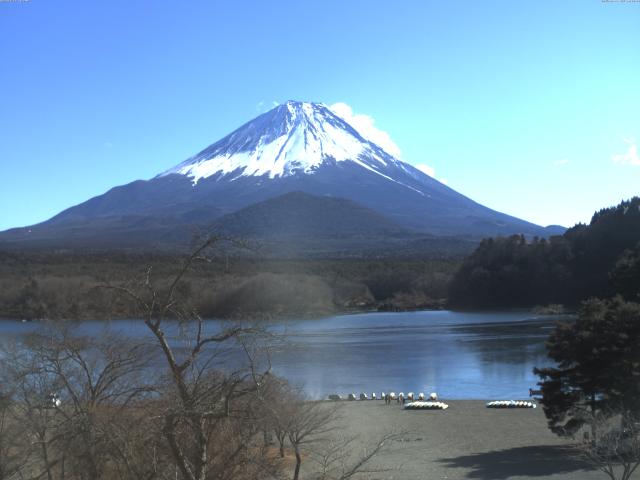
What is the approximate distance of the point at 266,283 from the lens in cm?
4409

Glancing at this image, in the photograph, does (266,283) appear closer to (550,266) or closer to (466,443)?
(550,266)

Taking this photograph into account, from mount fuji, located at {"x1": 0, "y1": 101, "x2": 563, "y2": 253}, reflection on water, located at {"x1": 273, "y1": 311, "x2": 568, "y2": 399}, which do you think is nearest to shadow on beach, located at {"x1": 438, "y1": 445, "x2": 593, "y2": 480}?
reflection on water, located at {"x1": 273, "y1": 311, "x2": 568, "y2": 399}

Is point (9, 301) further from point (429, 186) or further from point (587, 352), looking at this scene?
point (429, 186)

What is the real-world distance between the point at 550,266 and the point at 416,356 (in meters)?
25.1

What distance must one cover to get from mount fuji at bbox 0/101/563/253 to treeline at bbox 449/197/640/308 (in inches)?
1208

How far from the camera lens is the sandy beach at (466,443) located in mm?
11297

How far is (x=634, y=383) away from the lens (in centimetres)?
1183

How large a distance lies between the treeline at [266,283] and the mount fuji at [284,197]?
19418 millimetres

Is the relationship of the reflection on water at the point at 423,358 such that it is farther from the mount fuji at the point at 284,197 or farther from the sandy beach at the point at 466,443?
the mount fuji at the point at 284,197

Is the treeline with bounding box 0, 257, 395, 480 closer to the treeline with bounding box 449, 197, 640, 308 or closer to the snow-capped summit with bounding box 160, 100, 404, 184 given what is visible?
the treeline with bounding box 449, 197, 640, 308

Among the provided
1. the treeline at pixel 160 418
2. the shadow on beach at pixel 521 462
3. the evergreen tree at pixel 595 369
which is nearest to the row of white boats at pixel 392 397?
the shadow on beach at pixel 521 462

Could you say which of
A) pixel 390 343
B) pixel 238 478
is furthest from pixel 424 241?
pixel 238 478

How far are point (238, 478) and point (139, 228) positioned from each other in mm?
79249

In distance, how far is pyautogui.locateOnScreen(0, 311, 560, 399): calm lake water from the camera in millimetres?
21734
